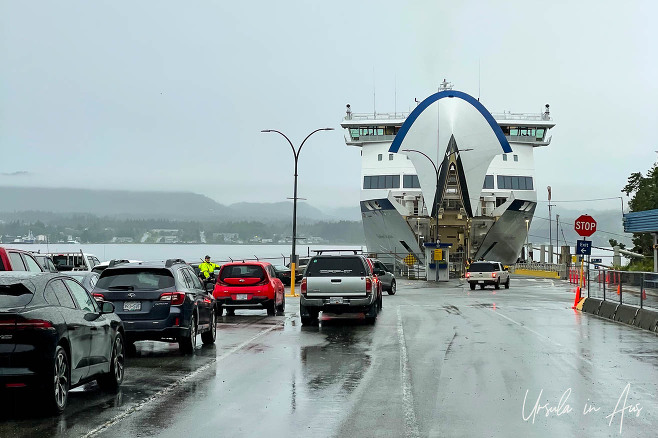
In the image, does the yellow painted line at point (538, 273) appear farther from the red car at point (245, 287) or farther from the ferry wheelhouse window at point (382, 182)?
the red car at point (245, 287)

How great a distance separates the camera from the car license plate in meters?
14.6

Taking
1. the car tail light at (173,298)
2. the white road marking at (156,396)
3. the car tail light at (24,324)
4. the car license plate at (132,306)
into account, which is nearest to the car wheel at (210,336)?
the white road marking at (156,396)

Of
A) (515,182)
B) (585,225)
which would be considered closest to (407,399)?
(585,225)

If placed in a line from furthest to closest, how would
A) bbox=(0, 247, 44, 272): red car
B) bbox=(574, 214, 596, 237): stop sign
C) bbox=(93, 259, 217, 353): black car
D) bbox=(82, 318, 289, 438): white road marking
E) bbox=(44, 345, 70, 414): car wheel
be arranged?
bbox=(574, 214, 596, 237): stop sign
bbox=(0, 247, 44, 272): red car
bbox=(93, 259, 217, 353): black car
bbox=(44, 345, 70, 414): car wheel
bbox=(82, 318, 289, 438): white road marking

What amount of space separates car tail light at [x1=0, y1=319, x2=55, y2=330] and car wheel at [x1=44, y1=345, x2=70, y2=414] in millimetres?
289

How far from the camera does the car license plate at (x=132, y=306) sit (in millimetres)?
14562

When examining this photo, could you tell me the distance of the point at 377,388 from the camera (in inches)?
432

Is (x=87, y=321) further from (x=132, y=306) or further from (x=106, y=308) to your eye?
(x=132, y=306)

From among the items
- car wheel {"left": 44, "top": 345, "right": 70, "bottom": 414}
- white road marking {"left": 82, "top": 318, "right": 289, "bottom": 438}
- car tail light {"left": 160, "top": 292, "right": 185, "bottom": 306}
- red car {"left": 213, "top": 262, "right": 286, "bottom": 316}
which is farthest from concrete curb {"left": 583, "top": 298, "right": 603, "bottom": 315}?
car wheel {"left": 44, "top": 345, "right": 70, "bottom": 414}

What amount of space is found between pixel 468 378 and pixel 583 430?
362cm

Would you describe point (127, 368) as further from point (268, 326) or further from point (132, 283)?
point (268, 326)

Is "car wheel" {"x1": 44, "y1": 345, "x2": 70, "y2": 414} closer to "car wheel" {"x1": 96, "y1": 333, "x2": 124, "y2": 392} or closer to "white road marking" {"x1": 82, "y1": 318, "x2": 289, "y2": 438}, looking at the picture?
"white road marking" {"x1": 82, "y1": 318, "x2": 289, "y2": 438}

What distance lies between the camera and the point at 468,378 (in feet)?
39.0

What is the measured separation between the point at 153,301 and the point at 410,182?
4957 cm
